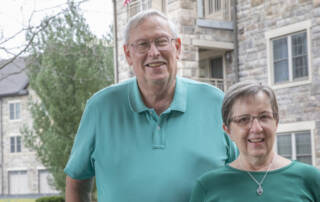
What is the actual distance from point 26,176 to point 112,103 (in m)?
29.5

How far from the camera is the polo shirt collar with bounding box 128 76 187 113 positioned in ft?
6.94

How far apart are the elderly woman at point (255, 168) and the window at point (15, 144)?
29828mm

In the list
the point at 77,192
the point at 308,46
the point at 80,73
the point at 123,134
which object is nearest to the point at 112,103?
the point at 123,134

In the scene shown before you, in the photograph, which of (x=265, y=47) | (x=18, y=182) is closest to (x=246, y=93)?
(x=265, y=47)

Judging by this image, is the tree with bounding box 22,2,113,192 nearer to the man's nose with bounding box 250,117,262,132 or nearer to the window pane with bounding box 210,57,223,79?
the window pane with bounding box 210,57,223,79

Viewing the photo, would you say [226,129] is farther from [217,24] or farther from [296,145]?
[217,24]

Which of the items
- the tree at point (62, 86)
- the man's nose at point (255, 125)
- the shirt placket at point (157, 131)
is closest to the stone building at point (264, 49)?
the tree at point (62, 86)

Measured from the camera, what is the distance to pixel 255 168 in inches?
75.5

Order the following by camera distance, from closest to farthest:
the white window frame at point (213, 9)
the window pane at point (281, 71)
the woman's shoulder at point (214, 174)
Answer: the woman's shoulder at point (214, 174), the window pane at point (281, 71), the white window frame at point (213, 9)

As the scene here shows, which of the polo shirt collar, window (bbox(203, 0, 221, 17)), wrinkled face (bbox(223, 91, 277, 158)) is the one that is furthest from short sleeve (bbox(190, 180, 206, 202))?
window (bbox(203, 0, 221, 17))

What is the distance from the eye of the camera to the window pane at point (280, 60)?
11180 mm

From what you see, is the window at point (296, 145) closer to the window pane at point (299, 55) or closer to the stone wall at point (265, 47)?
the stone wall at point (265, 47)

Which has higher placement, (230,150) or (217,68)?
(217,68)

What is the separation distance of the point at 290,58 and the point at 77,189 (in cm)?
935
